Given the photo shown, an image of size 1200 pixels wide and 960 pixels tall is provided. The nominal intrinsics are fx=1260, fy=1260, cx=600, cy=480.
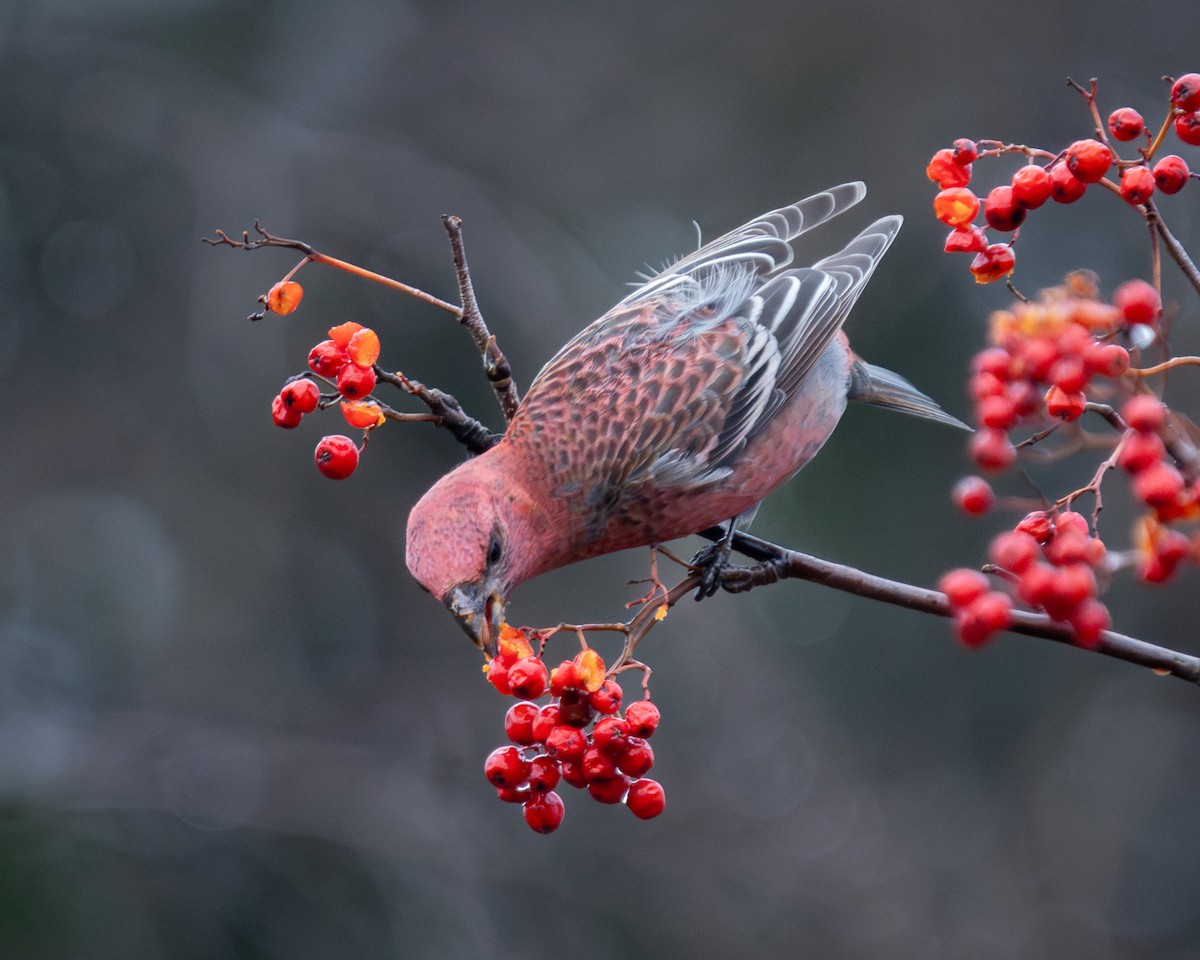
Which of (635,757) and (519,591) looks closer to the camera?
(635,757)

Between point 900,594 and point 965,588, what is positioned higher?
point 965,588

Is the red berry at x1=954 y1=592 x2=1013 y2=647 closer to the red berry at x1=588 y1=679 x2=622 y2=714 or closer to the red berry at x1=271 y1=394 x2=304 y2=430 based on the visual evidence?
the red berry at x1=588 y1=679 x2=622 y2=714

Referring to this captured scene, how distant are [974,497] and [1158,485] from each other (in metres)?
0.20

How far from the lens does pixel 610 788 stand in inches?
75.2

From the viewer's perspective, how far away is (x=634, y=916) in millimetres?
6234

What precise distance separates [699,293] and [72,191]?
16.6 feet

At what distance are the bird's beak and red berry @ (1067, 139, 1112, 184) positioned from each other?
1174 mm

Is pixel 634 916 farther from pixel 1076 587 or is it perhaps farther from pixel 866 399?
pixel 1076 587

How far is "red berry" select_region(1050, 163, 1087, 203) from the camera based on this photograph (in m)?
1.65


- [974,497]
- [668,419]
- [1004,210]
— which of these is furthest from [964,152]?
[668,419]

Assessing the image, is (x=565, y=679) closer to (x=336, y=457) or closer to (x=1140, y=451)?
(x=336, y=457)

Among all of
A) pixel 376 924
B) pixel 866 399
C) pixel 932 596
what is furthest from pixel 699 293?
pixel 376 924

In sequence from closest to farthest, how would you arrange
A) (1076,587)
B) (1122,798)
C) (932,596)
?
(1076,587)
(932,596)
(1122,798)

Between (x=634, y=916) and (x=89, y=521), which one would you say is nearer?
(x=634, y=916)
